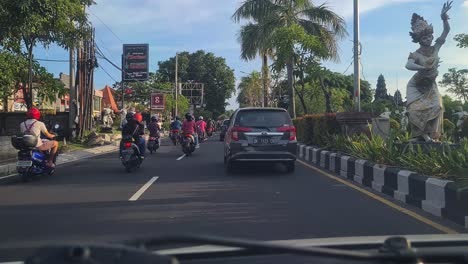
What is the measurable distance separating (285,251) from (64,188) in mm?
8602

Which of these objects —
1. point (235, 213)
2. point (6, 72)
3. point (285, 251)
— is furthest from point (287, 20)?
point (285, 251)

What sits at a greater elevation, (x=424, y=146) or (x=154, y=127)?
(x=154, y=127)

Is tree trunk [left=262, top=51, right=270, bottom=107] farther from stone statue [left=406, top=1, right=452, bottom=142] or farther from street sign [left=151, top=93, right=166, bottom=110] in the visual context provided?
Result: stone statue [left=406, top=1, right=452, bottom=142]

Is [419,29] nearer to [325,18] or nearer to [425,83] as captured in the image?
[425,83]

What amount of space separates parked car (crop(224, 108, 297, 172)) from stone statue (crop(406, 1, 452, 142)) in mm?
3209

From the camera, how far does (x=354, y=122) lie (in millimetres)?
14523

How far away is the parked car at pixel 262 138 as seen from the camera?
11562 mm

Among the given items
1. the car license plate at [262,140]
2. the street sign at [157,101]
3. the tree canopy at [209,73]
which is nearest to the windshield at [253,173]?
the car license plate at [262,140]

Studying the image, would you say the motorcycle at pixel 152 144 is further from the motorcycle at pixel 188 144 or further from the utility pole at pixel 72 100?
the utility pole at pixel 72 100

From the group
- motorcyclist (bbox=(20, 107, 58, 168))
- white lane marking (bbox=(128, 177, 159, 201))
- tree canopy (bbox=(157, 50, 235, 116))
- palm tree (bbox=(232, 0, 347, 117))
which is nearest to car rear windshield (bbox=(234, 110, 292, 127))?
white lane marking (bbox=(128, 177, 159, 201))

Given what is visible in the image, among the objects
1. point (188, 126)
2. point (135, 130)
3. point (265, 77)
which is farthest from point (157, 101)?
point (135, 130)

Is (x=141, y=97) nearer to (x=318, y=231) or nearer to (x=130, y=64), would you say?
(x=130, y=64)

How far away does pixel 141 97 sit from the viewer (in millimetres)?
78875

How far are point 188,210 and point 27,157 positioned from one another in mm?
5115
